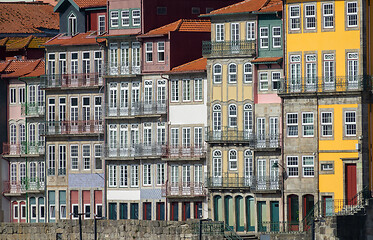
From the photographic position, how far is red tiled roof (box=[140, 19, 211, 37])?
349 feet

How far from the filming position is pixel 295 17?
98.6 metres

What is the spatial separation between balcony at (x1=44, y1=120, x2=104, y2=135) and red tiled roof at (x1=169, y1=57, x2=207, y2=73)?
24.8 feet

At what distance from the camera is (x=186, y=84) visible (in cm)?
10544

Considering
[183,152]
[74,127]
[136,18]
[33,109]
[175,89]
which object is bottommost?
[183,152]

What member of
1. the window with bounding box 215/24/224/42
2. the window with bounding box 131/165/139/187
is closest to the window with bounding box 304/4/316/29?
the window with bounding box 215/24/224/42

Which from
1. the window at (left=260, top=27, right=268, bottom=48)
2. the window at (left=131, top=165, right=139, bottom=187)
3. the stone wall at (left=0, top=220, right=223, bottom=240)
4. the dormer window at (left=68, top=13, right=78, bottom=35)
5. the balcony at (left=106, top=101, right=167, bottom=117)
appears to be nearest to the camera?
the stone wall at (left=0, top=220, right=223, bottom=240)

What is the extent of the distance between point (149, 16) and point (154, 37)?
81.1 inches

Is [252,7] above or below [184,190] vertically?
above

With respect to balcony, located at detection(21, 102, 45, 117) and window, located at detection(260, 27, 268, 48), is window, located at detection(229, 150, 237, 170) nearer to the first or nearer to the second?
window, located at detection(260, 27, 268, 48)

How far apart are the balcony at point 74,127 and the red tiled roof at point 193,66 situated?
7.57m

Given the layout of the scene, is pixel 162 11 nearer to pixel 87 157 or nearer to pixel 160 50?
pixel 160 50

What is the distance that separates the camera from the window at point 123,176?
108812mm

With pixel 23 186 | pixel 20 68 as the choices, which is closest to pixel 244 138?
pixel 23 186

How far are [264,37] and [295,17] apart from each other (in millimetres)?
3105
